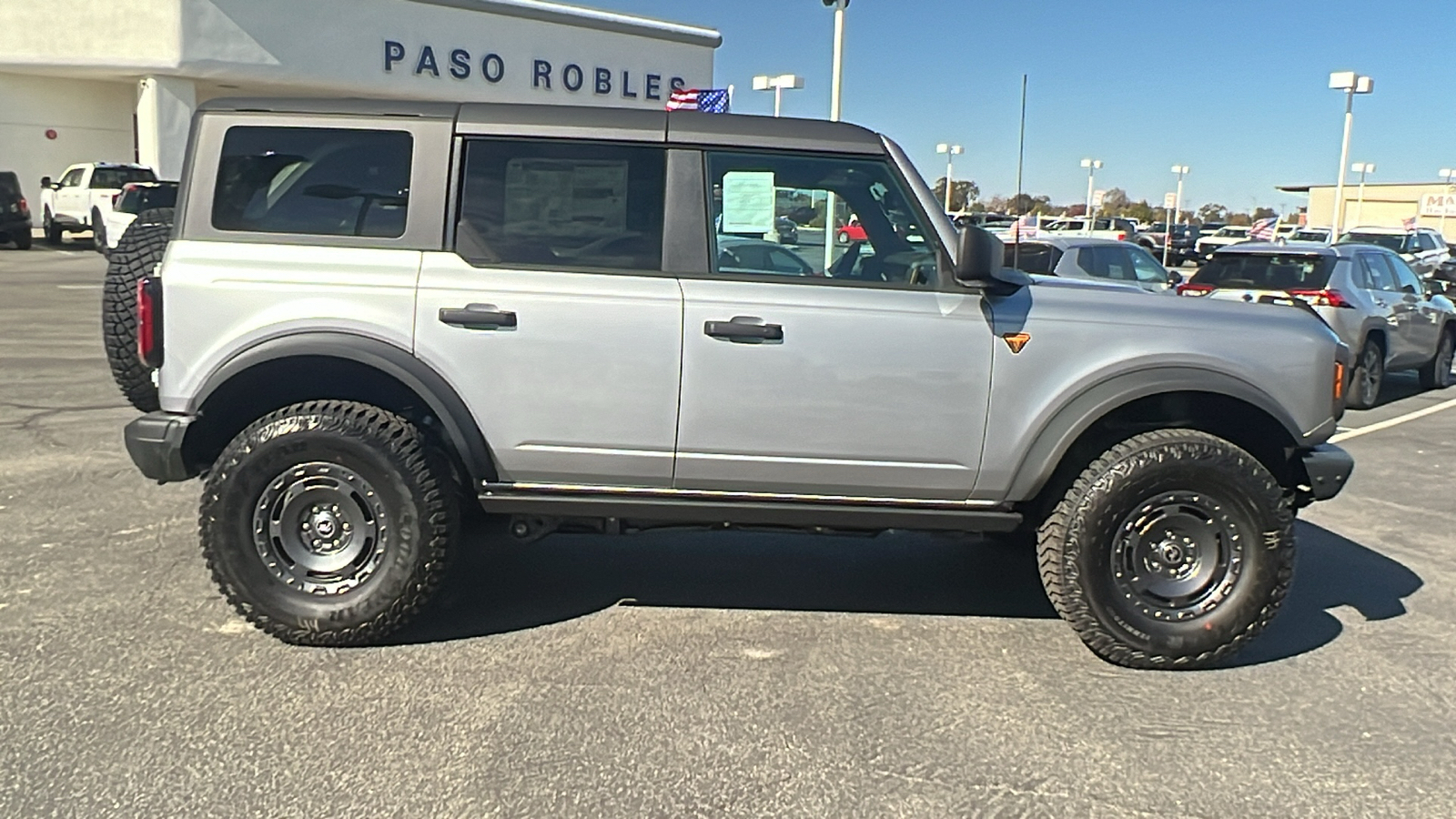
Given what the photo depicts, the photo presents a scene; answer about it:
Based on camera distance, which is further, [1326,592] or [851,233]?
[1326,592]

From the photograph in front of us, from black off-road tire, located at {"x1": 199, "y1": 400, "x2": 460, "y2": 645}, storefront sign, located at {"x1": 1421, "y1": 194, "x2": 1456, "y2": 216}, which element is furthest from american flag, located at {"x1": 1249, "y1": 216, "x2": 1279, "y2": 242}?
storefront sign, located at {"x1": 1421, "y1": 194, "x2": 1456, "y2": 216}

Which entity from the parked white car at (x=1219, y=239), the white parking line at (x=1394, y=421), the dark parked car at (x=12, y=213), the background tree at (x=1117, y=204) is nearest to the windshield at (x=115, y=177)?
the dark parked car at (x=12, y=213)

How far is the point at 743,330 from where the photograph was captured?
4047mm

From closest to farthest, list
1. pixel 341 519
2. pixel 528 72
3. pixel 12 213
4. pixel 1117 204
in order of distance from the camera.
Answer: pixel 341 519, pixel 12 213, pixel 528 72, pixel 1117 204

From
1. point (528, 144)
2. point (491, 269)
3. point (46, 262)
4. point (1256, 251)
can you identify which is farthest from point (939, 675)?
point (46, 262)

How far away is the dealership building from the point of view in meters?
27.3

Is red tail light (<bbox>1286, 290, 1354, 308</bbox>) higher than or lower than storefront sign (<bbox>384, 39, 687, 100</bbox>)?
lower

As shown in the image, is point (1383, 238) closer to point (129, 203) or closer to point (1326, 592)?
point (1326, 592)

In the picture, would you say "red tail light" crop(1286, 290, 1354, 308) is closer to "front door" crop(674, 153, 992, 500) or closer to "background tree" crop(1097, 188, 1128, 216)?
"front door" crop(674, 153, 992, 500)

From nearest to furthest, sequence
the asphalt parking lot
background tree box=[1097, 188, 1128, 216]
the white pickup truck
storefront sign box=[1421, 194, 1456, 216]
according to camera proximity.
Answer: the asphalt parking lot < the white pickup truck < storefront sign box=[1421, 194, 1456, 216] < background tree box=[1097, 188, 1128, 216]

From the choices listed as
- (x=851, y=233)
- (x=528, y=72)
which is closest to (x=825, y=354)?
(x=851, y=233)

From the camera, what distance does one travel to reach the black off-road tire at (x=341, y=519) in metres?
4.07

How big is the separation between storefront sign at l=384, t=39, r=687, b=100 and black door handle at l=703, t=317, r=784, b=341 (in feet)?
91.7

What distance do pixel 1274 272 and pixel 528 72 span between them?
80.0 ft
